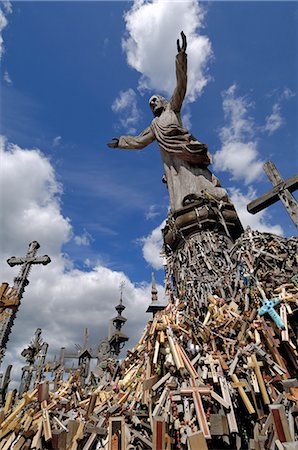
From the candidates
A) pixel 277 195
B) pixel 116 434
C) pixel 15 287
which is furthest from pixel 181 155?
pixel 15 287

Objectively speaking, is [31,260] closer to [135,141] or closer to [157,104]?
[135,141]

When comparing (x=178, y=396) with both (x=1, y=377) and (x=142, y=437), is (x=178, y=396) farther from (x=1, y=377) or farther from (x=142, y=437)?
(x=1, y=377)

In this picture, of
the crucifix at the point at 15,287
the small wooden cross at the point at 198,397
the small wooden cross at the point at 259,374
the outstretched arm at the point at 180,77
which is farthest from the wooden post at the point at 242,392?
the outstretched arm at the point at 180,77

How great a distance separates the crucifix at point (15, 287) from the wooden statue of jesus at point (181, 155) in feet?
20.4

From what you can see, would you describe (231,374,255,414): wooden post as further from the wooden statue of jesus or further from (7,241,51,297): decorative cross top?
(7,241,51,297): decorative cross top

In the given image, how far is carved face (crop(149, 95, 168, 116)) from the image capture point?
10094 mm

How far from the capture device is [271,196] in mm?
7016

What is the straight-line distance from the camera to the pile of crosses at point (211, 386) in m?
3.25

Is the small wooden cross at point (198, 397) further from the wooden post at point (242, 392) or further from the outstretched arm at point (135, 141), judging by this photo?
the outstretched arm at point (135, 141)

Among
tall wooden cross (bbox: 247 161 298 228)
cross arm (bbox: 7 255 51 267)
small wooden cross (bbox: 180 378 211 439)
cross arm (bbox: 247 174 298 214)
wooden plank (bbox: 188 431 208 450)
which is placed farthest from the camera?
cross arm (bbox: 7 255 51 267)

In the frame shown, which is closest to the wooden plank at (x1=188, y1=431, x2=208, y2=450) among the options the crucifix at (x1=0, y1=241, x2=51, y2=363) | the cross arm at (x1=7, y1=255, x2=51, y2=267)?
the crucifix at (x1=0, y1=241, x2=51, y2=363)

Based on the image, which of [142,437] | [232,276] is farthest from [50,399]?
[232,276]

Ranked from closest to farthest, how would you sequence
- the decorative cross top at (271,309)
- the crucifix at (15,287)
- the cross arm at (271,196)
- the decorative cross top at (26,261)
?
the decorative cross top at (271,309) < the cross arm at (271,196) < the crucifix at (15,287) < the decorative cross top at (26,261)

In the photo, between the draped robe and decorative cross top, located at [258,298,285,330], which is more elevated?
A: the draped robe
